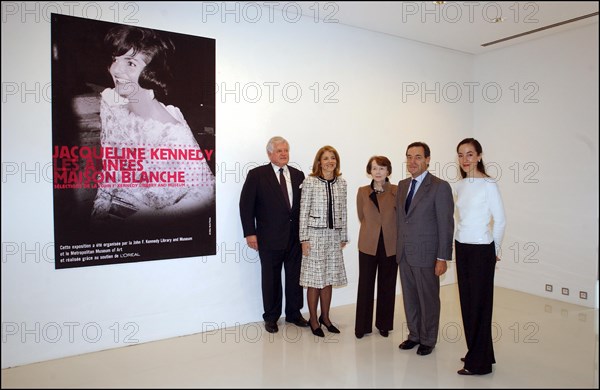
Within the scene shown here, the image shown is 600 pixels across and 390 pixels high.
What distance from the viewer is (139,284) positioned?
3.82 meters

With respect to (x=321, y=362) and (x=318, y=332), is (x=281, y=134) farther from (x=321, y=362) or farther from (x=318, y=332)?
(x=321, y=362)

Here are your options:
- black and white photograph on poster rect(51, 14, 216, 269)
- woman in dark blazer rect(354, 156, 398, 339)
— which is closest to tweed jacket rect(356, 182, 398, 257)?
woman in dark blazer rect(354, 156, 398, 339)

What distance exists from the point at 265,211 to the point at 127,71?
1705mm

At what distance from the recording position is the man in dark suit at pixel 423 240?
347 cm

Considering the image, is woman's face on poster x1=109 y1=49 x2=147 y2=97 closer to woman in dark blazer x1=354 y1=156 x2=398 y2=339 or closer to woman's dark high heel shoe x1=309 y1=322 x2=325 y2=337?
woman in dark blazer x1=354 y1=156 x2=398 y2=339

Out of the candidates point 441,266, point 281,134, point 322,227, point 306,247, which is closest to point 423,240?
point 441,266

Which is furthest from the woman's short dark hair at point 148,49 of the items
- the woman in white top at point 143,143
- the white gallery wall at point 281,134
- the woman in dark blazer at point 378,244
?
the woman in dark blazer at point 378,244

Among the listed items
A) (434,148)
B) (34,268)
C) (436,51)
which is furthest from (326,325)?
(436,51)

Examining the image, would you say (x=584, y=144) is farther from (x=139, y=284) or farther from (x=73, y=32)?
(x=73, y=32)

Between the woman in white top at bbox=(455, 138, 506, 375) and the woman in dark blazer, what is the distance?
70 centimetres

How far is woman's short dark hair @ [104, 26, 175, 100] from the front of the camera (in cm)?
371

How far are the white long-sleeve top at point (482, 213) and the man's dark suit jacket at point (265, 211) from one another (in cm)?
159

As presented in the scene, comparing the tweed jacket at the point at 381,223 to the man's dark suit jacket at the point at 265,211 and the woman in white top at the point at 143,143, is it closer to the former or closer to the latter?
the man's dark suit jacket at the point at 265,211

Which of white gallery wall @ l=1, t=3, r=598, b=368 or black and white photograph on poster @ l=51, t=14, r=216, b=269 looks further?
black and white photograph on poster @ l=51, t=14, r=216, b=269
